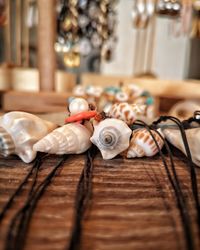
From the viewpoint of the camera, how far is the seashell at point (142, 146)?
0.25m

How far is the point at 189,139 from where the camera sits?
9.9 inches

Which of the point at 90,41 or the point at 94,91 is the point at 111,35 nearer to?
the point at 90,41

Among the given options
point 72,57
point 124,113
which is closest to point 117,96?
point 124,113

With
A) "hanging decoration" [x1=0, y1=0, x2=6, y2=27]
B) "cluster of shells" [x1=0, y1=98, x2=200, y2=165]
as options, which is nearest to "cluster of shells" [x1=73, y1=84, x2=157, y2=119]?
"cluster of shells" [x1=0, y1=98, x2=200, y2=165]

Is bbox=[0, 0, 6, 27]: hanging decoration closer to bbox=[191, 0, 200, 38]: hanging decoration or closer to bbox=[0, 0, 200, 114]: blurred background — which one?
bbox=[0, 0, 200, 114]: blurred background

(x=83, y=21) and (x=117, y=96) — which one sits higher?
(x=83, y=21)

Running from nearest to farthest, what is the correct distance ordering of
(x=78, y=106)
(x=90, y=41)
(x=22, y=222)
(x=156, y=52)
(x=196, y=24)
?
(x=22, y=222)
(x=78, y=106)
(x=196, y=24)
(x=90, y=41)
(x=156, y=52)

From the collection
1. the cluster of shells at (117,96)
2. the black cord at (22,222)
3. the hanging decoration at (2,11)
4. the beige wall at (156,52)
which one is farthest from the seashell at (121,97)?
the beige wall at (156,52)

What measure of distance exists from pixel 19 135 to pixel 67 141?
44 millimetres

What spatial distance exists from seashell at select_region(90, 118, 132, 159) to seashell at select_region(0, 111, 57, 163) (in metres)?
0.06

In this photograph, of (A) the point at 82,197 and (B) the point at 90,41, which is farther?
(B) the point at 90,41

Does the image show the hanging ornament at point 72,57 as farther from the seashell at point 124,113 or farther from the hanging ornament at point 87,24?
the seashell at point 124,113

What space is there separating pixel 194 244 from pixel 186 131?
0.47ft

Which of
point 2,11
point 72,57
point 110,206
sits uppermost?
point 2,11
